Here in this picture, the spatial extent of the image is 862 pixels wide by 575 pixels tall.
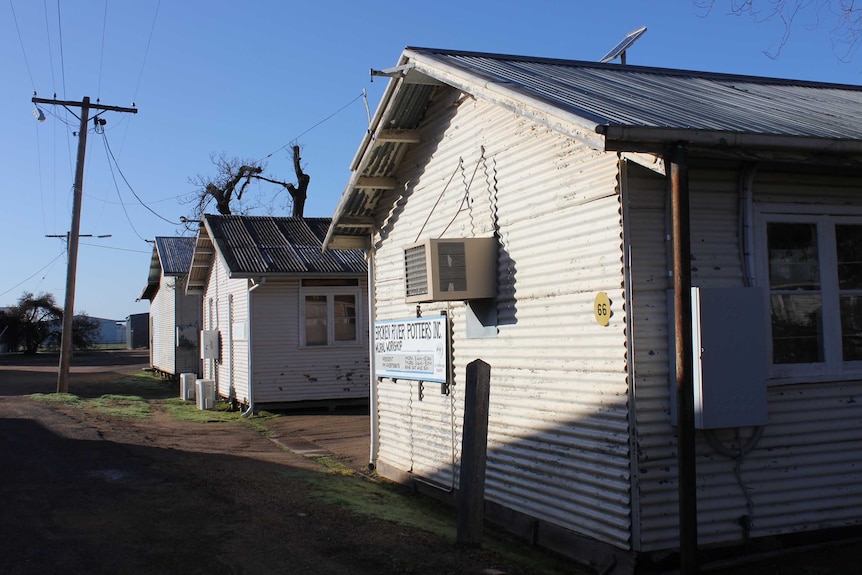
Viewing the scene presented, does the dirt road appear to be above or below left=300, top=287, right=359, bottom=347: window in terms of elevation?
below

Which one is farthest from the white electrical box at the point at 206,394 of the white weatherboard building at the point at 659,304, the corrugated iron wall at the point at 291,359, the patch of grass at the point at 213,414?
the white weatherboard building at the point at 659,304

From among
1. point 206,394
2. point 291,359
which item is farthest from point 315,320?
point 206,394

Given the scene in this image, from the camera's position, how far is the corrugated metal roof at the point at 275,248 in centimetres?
1889

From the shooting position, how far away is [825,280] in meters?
6.69

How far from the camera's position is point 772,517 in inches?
249

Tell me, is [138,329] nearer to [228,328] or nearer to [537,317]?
[228,328]

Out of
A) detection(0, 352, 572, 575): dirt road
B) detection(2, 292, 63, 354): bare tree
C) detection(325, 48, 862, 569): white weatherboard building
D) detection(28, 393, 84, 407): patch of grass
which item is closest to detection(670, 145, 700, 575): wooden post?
detection(325, 48, 862, 569): white weatherboard building

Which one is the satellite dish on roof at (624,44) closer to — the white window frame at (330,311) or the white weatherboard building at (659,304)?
the white weatherboard building at (659,304)

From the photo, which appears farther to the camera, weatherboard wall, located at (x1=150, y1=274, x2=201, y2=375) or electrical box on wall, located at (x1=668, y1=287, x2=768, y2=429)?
weatherboard wall, located at (x1=150, y1=274, x2=201, y2=375)

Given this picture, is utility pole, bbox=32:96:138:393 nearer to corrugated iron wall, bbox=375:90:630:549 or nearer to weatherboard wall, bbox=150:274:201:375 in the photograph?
weatherboard wall, bbox=150:274:201:375

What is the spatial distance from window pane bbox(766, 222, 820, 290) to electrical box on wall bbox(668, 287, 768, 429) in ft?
1.87

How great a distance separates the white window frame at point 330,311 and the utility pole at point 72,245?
859cm

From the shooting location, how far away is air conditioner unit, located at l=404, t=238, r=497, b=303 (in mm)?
7898

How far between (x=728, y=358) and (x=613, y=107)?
208 cm
